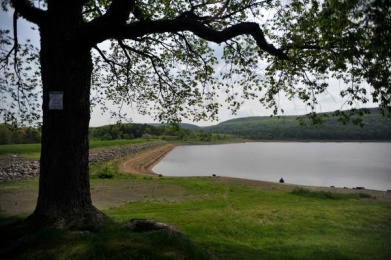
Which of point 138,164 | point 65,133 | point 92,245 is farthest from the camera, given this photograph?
point 138,164

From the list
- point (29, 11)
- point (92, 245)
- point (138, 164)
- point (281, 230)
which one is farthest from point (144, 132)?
Answer: point (92, 245)

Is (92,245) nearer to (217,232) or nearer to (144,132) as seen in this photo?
(217,232)

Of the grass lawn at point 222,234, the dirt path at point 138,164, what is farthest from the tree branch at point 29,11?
the dirt path at point 138,164

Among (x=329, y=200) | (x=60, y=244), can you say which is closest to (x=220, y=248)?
(x=60, y=244)

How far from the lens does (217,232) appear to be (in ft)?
38.1

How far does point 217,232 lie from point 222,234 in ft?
0.61

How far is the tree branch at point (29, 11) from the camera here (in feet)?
24.2

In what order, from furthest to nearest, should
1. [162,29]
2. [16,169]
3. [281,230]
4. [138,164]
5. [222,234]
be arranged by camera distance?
[138,164] < [16,169] < [281,230] < [222,234] < [162,29]

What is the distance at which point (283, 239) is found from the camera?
11.8m

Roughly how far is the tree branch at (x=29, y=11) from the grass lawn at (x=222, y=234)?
14.9 feet

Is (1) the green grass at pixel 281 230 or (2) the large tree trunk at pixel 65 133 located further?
(1) the green grass at pixel 281 230

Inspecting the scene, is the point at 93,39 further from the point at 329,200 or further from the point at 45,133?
the point at 329,200

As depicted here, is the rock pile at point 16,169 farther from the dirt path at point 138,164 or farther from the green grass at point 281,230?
the green grass at point 281,230

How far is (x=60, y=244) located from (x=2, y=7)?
22.2ft
